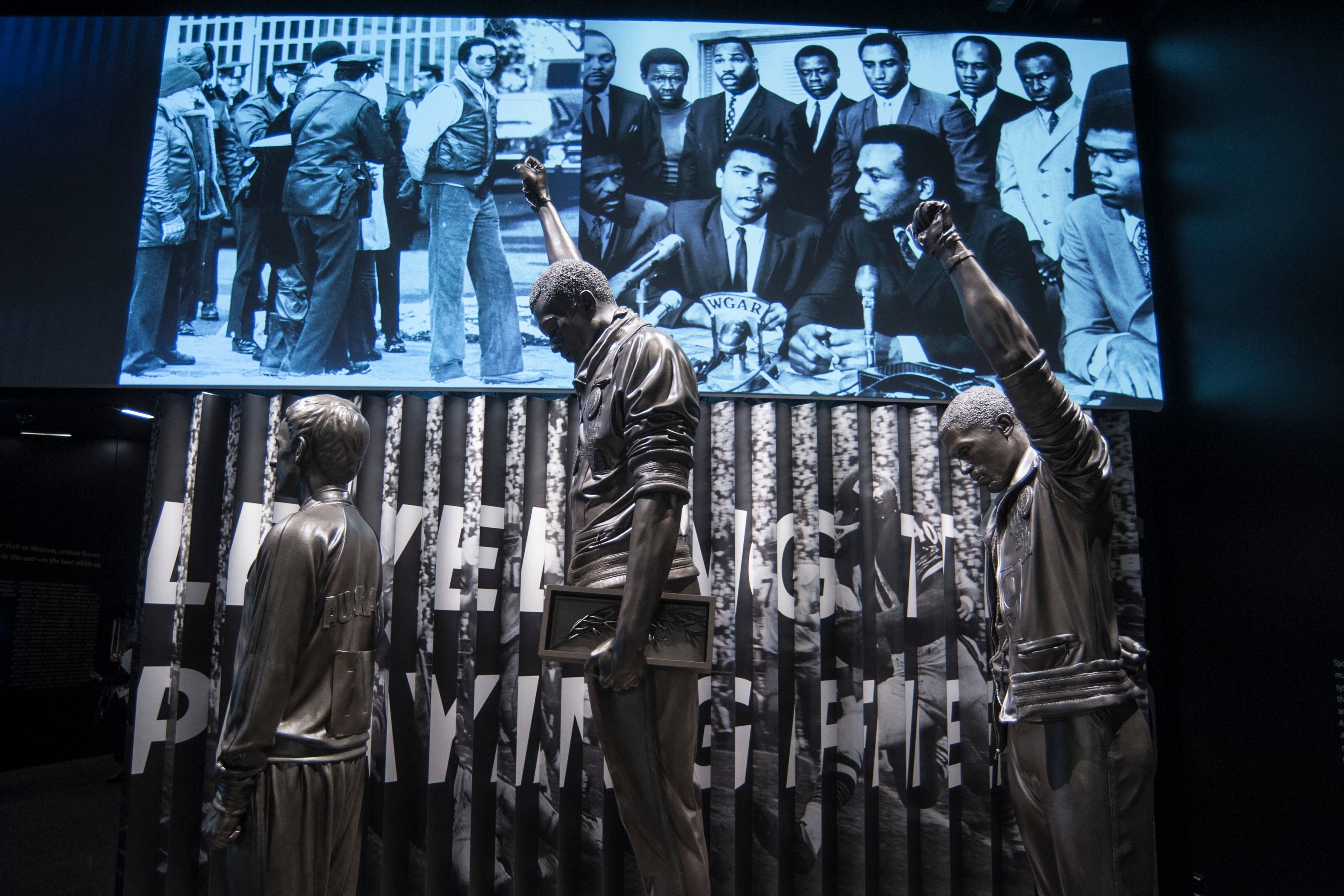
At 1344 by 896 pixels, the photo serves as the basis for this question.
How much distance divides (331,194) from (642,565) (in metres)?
3.67

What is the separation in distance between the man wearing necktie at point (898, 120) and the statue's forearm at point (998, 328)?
9.26 feet

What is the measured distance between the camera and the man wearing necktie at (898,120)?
15.4 ft

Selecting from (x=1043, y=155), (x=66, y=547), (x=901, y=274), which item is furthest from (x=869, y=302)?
(x=66, y=547)

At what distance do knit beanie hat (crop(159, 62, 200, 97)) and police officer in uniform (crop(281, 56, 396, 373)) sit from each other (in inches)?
24.9

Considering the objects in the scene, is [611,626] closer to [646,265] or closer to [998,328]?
[998,328]

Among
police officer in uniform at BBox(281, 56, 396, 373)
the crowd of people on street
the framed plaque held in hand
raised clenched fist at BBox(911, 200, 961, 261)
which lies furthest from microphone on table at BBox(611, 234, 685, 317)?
the framed plaque held in hand

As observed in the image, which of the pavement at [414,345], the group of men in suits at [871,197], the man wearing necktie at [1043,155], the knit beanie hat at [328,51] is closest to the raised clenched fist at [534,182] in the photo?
the pavement at [414,345]

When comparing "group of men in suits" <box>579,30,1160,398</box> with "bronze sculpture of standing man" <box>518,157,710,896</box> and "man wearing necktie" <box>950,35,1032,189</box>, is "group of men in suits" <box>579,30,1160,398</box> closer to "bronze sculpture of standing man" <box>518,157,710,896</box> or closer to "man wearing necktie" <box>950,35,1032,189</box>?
"man wearing necktie" <box>950,35,1032,189</box>

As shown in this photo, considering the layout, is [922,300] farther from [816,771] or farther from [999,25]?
[816,771]

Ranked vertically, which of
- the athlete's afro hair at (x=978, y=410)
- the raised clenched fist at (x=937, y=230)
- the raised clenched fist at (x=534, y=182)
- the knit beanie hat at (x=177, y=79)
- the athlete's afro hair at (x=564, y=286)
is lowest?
the athlete's afro hair at (x=978, y=410)

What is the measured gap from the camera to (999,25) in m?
4.99

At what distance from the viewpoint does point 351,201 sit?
180 inches

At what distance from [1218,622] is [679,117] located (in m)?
3.84

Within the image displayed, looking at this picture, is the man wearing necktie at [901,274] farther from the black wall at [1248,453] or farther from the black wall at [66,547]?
the black wall at [66,547]
